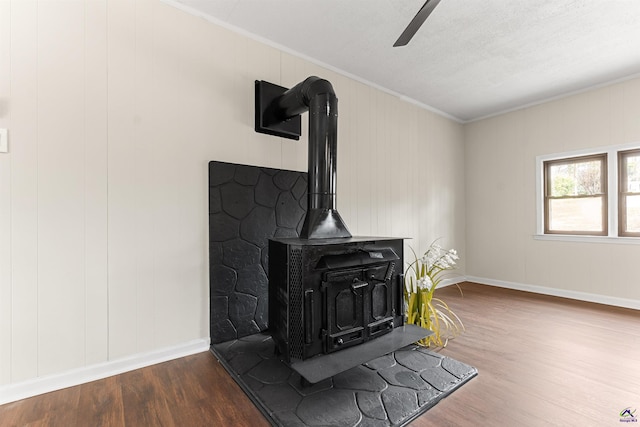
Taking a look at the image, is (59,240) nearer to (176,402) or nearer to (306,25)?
(176,402)

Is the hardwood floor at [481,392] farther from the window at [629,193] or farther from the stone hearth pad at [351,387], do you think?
the window at [629,193]

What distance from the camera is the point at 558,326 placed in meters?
2.92

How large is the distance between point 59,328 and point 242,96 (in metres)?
2.12

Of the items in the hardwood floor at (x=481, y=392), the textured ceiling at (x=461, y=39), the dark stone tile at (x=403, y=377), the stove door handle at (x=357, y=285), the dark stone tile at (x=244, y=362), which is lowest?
the hardwood floor at (x=481, y=392)

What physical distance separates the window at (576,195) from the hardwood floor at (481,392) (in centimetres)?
161

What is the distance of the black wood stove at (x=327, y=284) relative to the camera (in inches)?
73.7

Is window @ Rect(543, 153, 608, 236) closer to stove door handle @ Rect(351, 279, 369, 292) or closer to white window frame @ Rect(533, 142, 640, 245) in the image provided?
white window frame @ Rect(533, 142, 640, 245)

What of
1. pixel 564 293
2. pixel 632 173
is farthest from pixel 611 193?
pixel 564 293

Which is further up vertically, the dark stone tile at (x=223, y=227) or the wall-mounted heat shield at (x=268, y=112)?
the wall-mounted heat shield at (x=268, y=112)

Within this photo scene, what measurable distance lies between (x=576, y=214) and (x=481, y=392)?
11.5ft

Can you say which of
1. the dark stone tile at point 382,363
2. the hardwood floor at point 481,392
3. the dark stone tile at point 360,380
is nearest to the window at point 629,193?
the hardwood floor at point 481,392

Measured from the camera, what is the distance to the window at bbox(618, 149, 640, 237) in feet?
11.6

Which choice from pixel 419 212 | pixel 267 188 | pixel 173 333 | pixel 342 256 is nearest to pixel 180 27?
pixel 267 188

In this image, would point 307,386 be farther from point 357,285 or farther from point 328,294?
point 357,285
